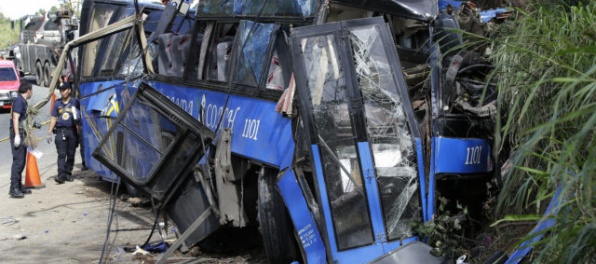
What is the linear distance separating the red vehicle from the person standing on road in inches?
556

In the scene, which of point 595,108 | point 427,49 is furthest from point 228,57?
point 595,108

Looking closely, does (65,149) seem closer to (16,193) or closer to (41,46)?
(16,193)

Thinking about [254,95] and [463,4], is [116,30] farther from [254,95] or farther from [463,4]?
[463,4]

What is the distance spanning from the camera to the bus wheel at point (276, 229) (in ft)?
22.5

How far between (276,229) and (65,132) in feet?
23.6

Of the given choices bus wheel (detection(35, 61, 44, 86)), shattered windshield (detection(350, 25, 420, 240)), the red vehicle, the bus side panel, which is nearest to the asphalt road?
the bus side panel

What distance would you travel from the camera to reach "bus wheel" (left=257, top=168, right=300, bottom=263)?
22.5 ft

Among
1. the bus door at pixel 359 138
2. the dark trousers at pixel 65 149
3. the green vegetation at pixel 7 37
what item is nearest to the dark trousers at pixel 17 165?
the dark trousers at pixel 65 149

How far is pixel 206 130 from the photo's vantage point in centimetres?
698

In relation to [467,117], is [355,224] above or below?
below

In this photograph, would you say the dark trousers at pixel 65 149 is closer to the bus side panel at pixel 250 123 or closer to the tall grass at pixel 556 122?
the bus side panel at pixel 250 123

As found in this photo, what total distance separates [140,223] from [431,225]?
5114 mm

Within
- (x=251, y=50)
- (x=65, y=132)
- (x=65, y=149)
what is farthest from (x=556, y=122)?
(x=65, y=132)

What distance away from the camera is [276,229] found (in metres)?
6.84
